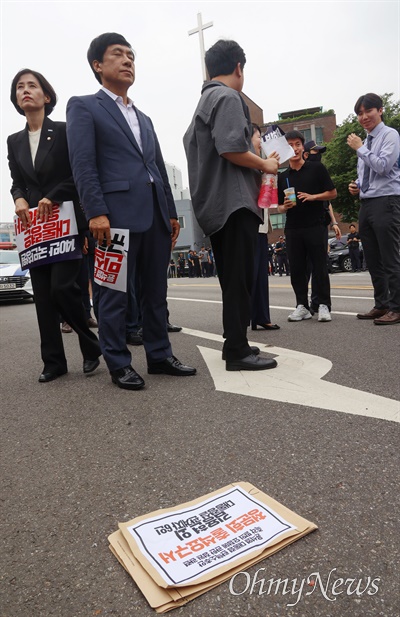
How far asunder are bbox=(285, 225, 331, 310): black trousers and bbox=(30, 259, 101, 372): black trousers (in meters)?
2.64

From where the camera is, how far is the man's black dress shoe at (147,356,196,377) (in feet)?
10.3

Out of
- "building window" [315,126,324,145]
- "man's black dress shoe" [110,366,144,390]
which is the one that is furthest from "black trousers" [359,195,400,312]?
"building window" [315,126,324,145]

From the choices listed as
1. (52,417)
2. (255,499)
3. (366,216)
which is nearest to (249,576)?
(255,499)

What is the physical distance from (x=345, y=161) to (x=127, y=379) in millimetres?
37338

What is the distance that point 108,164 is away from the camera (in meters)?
2.94

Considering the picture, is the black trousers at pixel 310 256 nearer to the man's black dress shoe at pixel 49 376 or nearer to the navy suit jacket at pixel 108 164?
the navy suit jacket at pixel 108 164

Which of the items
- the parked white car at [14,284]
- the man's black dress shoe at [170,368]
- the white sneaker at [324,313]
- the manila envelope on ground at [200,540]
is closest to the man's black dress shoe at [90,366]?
the man's black dress shoe at [170,368]

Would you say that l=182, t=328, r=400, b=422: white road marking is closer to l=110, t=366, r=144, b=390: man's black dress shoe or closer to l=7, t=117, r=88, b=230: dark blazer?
l=110, t=366, r=144, b=390: man's black dress shoe

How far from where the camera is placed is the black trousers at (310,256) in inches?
201

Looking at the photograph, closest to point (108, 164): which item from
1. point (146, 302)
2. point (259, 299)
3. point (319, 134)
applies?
point (146, 302)

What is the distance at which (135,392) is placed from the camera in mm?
2824

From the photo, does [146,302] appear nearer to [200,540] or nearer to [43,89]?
[43,89]

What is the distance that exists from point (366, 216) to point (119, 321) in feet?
9.78

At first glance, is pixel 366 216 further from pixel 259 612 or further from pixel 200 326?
pixel 259 612
